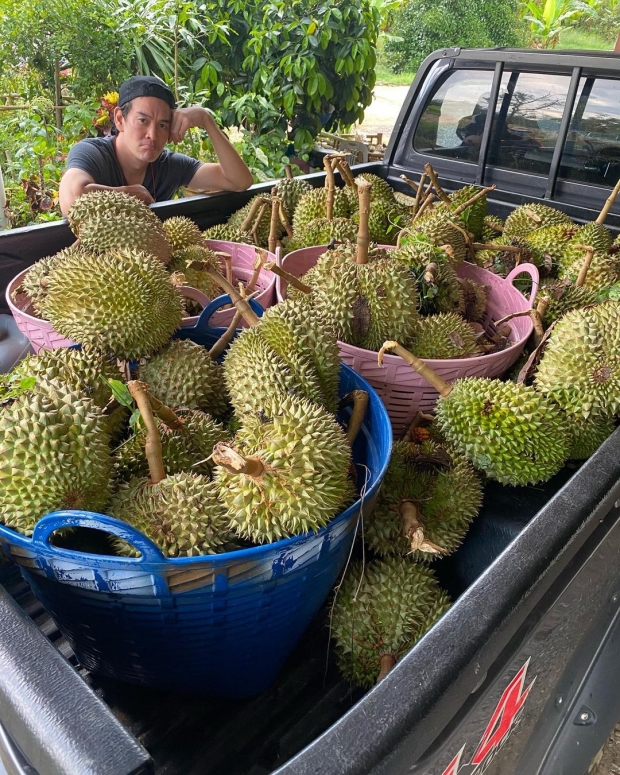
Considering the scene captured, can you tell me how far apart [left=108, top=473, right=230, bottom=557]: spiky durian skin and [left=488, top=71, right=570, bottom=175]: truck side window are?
121 inches

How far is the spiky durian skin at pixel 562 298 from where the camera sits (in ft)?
7.39

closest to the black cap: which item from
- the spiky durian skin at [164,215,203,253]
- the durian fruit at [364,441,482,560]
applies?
the spiky durian skin at [164,215,203,253]

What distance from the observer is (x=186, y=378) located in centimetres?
155

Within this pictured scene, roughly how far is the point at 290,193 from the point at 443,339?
1.53 metres

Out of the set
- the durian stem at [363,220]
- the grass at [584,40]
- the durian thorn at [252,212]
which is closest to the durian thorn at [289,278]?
the durian stem at [363,220]

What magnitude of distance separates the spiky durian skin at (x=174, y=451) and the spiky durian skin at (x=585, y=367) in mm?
1028

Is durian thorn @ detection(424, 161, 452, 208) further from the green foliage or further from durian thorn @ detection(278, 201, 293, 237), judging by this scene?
the green foliage

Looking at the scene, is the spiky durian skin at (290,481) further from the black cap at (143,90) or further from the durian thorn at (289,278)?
the black cap at (143,90)

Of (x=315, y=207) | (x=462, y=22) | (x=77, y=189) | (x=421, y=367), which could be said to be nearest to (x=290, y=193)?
(x=315, y=207)

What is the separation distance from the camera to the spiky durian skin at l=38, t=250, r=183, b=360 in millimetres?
1541

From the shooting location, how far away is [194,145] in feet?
21.2

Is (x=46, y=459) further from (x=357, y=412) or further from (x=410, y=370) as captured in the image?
(x=410, y=370)

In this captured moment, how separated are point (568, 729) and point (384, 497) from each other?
0.84m

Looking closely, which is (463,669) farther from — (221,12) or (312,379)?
(221,12)
